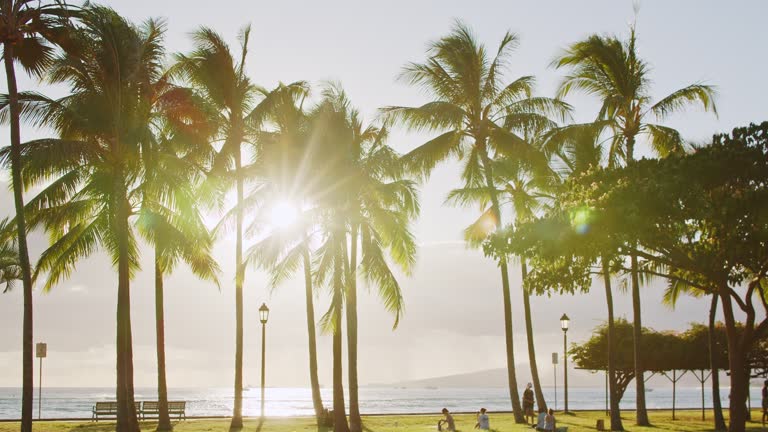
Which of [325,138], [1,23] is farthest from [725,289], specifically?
[1,23]

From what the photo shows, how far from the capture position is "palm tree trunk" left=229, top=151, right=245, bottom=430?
98.8 feet

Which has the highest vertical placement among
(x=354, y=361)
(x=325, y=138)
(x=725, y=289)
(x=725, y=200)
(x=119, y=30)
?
(x=119, y=30)

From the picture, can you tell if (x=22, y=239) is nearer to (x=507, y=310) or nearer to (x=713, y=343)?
(x=507, y=310)

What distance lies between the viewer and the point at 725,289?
23391 mm

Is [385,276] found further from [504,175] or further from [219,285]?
[504,175]

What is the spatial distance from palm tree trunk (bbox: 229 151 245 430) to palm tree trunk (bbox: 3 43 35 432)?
9.02 m

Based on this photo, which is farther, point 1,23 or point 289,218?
point 289,218

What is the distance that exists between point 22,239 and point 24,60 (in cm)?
568

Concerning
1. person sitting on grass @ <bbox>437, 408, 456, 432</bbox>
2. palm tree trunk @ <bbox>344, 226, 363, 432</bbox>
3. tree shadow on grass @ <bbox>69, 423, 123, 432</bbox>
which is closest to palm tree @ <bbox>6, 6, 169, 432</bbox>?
tree shadow on grass @ <bbox>69, 423, 123, 432</bbox>

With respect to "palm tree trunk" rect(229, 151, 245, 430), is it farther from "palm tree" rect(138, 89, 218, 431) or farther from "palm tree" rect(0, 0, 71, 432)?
"palm tree" rect(0, 0, 71, 432)

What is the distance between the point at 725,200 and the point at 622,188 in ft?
8.32

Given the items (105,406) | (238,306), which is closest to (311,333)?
(238,306)

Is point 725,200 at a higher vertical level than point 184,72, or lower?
lower

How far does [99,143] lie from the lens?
26031 millimetres
